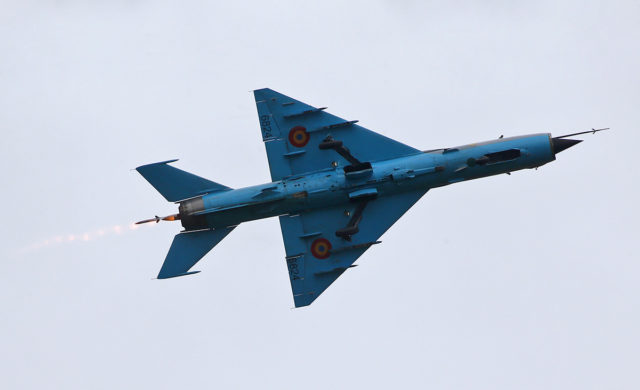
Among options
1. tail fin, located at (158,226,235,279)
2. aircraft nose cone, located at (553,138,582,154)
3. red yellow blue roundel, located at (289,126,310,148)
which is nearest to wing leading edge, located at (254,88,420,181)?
red yellow blue roundel, located at (289,126,310,148)

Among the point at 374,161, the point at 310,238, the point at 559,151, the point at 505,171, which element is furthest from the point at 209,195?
the point at 559,151

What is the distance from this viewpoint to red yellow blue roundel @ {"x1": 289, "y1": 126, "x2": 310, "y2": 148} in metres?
40.1

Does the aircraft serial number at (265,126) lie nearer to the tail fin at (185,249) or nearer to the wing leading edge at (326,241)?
the wing leading edge at (326,241)

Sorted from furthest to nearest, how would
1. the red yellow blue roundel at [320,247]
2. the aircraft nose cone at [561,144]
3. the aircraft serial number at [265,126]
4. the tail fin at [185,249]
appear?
1. the red yellow blue roundel at [320,247]
2. the aircraft serial number at [265,126]
3. the tail fin at [185,249]
4. the aircraft nose cone at [561,144]

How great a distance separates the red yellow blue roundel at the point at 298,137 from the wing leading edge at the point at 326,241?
3.26m

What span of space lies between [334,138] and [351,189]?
106 inches

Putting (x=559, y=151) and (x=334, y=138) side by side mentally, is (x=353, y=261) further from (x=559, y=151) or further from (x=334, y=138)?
(x=559, y=151)

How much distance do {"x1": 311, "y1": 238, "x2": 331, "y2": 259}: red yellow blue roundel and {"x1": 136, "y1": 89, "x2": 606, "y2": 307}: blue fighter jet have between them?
1.9 inches

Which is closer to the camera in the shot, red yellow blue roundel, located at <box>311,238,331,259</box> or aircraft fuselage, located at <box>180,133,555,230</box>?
aircraft fuselage, located at <box>180,133,555,230</box>

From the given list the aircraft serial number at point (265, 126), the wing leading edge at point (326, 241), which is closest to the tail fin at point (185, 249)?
the wing leading edge at point (326, 241)

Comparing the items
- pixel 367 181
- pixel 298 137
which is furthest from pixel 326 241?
pixel 298 137

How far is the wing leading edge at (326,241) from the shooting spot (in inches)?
1580

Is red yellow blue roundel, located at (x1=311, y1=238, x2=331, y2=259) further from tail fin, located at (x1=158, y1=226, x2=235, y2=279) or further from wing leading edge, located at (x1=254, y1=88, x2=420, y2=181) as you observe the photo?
tail fin, located at (x1=158, y1=226, x2=235, y2=279)

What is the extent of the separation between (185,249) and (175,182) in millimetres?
3175
